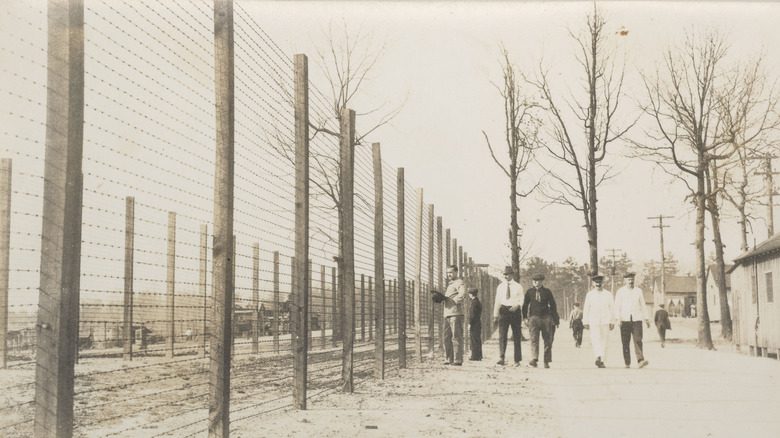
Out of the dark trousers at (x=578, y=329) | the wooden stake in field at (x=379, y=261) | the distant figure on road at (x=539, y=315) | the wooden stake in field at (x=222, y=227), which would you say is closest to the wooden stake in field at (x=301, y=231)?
the wooden stake in field at (x=222, y=227)

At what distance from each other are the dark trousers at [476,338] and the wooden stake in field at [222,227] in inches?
422

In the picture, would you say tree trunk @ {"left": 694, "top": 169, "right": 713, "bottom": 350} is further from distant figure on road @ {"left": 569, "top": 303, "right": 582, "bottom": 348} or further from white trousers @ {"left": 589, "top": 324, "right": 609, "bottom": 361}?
white trousers @ {"left": 589, "top": 324, "right": 609, "bottom": 361}

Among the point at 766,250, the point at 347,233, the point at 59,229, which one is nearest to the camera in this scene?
the point at 59,229

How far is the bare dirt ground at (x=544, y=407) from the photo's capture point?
679 cm

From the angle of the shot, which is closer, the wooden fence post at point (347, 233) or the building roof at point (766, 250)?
the wooden fence post at point (347, 233)

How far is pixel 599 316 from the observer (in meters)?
14.8

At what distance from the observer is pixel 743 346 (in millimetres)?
24938

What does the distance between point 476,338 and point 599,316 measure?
2523 mm

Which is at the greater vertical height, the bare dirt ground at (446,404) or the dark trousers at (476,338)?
the dark trousers at (476,338)

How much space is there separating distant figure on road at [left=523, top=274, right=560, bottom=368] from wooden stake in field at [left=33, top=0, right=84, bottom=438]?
1145 cm

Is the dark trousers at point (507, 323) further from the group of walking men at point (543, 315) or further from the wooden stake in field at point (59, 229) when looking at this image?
the wooden stake in field at point (59, 229)

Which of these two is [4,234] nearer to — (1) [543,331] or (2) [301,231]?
(2) [301,231]

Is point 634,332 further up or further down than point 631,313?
further down

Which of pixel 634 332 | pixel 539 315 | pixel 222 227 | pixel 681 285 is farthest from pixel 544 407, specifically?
pixel 681 285
